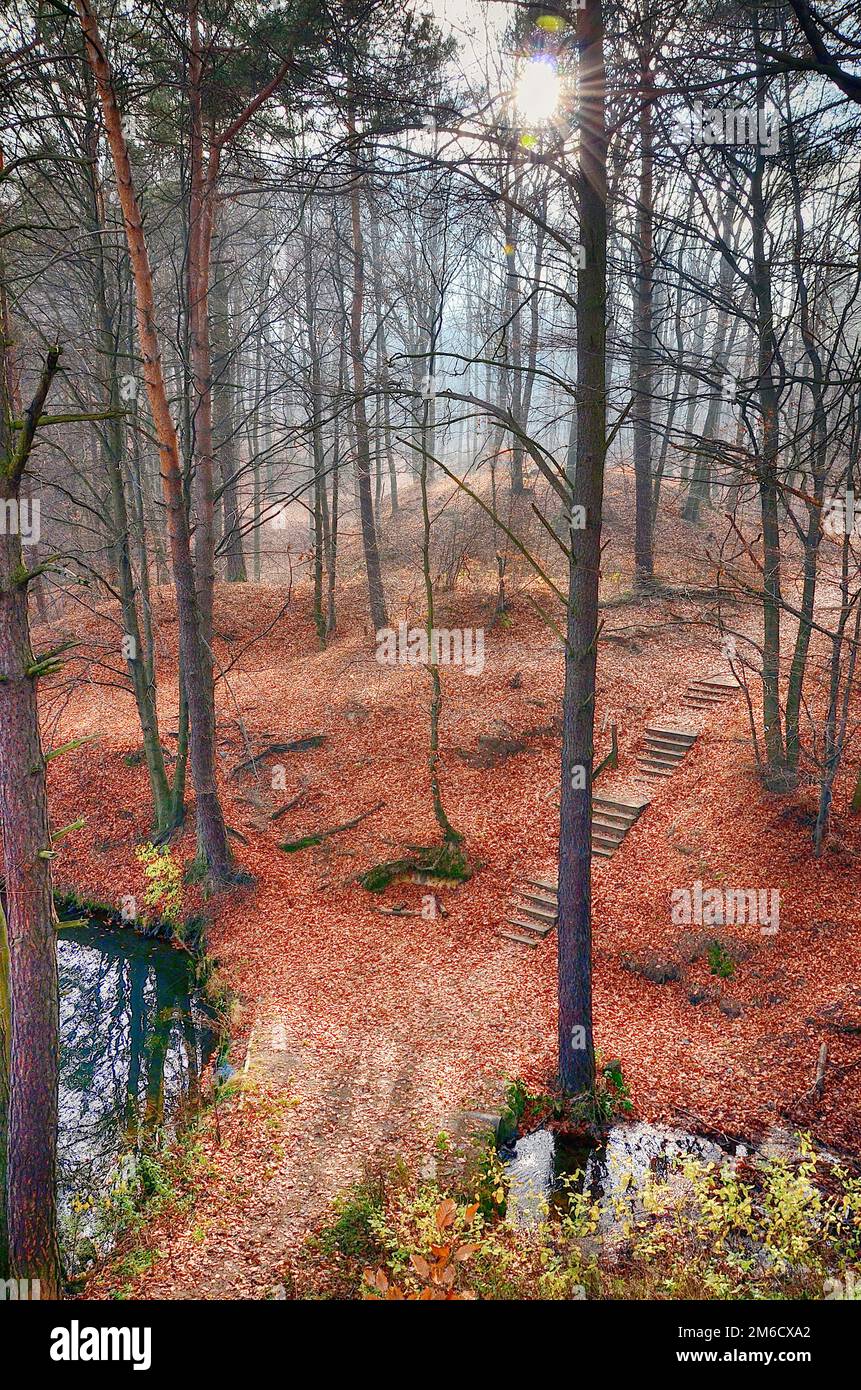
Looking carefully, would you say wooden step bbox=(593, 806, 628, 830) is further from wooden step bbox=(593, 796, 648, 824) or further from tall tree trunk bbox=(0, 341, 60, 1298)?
tall tree trunk bbox=(0, 341, 60, 1298)

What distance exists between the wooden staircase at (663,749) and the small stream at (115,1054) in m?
8.88

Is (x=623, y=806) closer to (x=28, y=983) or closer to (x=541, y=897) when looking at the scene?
(x=541, y=897)

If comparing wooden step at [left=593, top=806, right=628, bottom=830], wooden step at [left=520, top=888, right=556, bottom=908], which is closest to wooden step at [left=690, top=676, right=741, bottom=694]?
wooden step at [left=593, top=806, right=628, bottom=830]

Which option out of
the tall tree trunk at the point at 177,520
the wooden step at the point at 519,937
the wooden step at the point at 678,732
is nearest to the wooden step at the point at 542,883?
the wooden step at the point at 519,937

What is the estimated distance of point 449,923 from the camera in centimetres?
1248

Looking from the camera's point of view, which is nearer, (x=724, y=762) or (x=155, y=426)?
(x=155, y=426)

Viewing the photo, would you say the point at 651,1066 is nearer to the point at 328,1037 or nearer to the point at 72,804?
the point at 328,1037

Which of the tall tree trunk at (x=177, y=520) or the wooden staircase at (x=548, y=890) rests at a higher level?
the tall tree trunk at (x=177, y=520)

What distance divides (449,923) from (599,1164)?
16.3 ft

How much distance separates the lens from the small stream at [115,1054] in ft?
27.4

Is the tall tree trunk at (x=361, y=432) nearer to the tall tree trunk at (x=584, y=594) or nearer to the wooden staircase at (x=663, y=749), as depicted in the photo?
the wooden staircase at (x=663, y=749)

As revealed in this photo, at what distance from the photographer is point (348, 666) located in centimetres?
1989
